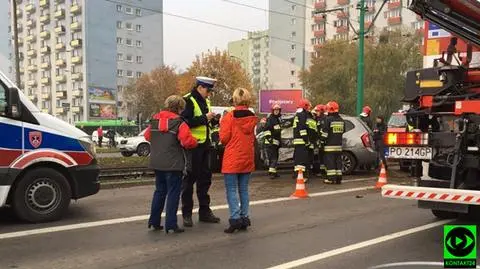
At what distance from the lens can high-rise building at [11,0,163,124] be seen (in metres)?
90.1

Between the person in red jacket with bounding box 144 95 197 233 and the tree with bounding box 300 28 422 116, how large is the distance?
1443 inches

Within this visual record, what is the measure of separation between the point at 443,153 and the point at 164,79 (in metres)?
64.0

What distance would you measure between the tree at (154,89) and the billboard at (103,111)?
65.9 ft

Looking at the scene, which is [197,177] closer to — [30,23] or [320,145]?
[320,145]

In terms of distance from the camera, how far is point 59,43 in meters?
96.6

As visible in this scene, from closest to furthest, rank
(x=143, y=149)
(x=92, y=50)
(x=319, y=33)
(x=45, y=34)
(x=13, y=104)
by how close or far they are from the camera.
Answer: (x=13, y=104), (x=143, y=149), (x=92, y=50), (x=319, y=33), (x=45, y=34)

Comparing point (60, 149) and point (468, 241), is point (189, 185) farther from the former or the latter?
point (468, 241)

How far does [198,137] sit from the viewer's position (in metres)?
7.21

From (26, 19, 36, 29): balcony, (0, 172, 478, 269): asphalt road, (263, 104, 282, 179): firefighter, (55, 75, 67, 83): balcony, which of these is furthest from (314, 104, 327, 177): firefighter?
(26, 19, 36, 29): balcony

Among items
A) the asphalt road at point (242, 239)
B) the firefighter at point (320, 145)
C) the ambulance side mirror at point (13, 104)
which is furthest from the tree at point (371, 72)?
the ambulance side mirror at point (13, 104)

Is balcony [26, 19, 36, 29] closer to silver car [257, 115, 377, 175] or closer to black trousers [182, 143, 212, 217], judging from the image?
silver car [257, 115, 377, 175]

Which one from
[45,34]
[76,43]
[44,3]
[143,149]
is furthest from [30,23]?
[143,149]

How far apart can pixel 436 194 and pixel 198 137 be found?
2977 millimetres

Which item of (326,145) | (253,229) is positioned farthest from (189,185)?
(326,145)
